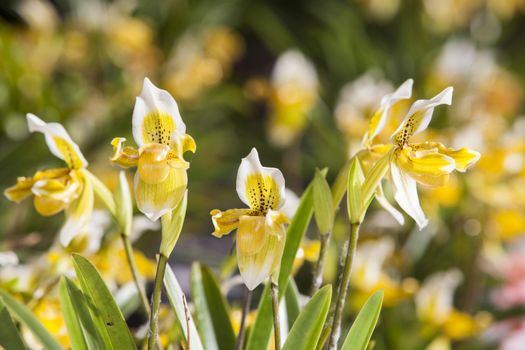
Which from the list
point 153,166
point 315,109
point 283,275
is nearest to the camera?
point 153,166

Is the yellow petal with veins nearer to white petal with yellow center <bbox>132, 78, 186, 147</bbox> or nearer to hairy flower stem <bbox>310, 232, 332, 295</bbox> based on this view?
white petal with yellow center <bbox>132, 78, 186, 147</bbox>

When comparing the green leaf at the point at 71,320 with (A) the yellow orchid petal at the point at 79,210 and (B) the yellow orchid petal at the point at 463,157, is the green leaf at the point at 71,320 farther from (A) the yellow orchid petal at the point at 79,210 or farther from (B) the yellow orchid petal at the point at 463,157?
(B) the yellow orchid petal at the point at 463,157

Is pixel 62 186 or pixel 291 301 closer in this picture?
pixel 62 186

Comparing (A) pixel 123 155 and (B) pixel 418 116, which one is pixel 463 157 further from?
(A) pixel 123 155

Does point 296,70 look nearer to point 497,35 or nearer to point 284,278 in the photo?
point 284,278

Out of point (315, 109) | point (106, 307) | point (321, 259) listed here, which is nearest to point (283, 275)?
point (321, 259)

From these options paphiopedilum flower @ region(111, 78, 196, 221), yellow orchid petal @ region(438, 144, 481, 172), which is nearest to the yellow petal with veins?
paphiopedilum flower @ region(111, 78, 196, 221)

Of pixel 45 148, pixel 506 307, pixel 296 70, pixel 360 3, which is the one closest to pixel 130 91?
pixel 45 148

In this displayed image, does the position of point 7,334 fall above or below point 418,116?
below
